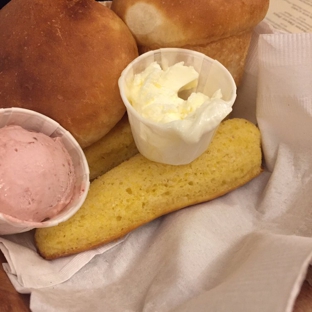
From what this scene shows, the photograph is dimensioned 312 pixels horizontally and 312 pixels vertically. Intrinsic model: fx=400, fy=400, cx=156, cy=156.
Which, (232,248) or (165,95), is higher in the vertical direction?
(165,95)

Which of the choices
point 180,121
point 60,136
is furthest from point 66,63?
point 180,121

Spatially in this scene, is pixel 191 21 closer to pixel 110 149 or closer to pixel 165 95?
pixel 165 95

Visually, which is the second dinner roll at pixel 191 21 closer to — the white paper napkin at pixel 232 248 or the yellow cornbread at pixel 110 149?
the white paper napkin at pixel 232 248

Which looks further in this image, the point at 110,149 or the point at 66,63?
the point at 110,149

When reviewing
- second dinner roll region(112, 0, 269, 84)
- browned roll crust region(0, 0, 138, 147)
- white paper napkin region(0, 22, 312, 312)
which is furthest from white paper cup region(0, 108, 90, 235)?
second dinner roll region(112, 0, 269, 84)

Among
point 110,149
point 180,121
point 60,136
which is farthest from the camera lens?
point 110,149

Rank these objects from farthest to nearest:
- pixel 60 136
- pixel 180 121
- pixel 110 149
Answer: pixel 110 149, pixel 60 136, pixel 180 121
